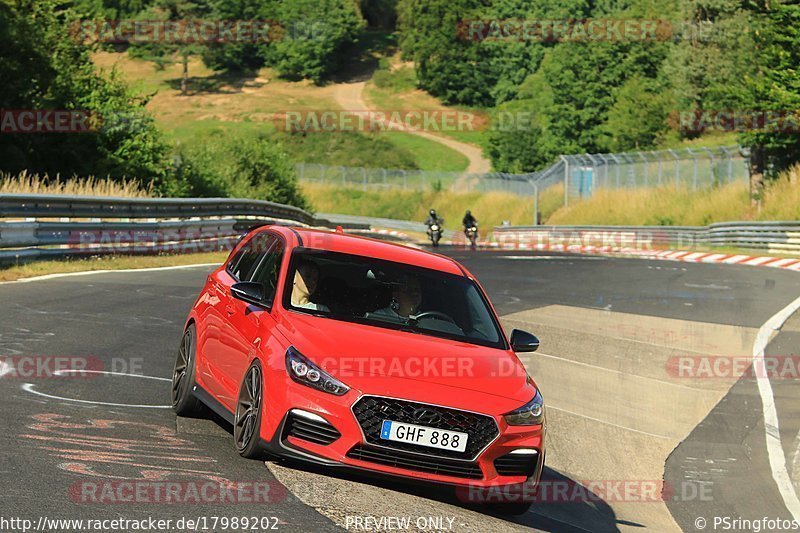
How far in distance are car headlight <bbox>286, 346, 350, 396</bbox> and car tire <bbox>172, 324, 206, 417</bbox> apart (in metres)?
2.04

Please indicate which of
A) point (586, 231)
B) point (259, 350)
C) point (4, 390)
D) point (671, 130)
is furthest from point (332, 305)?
point (671, 130)

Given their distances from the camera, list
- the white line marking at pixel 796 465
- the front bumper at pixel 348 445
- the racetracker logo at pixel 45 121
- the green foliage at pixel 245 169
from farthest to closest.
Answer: the green foliage at pixel 245 169, the racetracker logo at pixel 45 121, the white line marking at pixel 796 465, the front bumper at pixel 348 445

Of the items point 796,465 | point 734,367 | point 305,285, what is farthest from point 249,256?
point 734,367

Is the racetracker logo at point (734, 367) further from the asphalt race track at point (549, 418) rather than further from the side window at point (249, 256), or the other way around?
the side window at point (249, 256)

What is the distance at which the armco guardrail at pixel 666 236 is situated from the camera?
Result: 123 feet

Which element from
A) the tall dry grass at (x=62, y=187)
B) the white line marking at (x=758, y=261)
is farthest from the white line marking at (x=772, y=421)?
the white line marking at (x=758, y=261)

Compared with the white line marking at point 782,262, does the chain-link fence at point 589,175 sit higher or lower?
lower

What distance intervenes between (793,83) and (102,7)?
132125 millimetres

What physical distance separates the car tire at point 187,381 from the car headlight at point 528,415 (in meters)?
2.76

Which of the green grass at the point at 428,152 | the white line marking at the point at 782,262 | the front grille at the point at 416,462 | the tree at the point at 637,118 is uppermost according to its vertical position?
the front grille at the point at 416,462

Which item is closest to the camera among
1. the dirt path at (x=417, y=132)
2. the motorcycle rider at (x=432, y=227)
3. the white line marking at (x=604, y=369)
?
the white line marking at (x=604, y=369)

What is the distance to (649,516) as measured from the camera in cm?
1003

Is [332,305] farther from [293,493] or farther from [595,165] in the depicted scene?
[595,165]

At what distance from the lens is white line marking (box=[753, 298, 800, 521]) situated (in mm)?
10617
